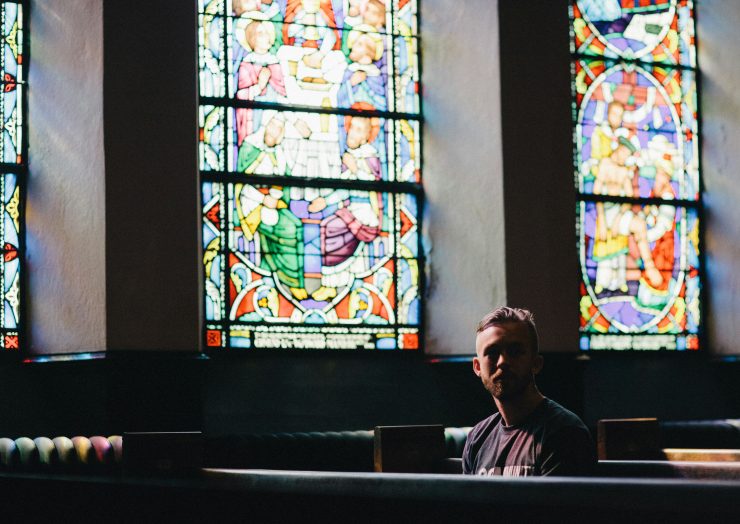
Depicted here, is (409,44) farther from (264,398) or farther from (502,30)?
(264,398)

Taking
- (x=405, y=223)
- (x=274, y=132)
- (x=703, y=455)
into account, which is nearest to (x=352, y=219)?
(x=405, y=223)

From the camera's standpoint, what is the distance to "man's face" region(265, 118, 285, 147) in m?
6.63

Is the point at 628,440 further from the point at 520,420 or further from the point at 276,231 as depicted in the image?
the point at 276,231

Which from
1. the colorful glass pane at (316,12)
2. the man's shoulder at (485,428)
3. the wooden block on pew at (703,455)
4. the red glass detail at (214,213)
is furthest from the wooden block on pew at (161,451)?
the colorful glass pane at (316,12)

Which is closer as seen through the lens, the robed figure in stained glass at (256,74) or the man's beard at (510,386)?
the man's beard at (510,386)

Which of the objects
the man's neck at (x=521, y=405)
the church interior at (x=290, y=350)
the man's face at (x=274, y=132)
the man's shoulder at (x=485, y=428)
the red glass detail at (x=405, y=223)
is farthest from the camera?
the red glass detail at (x=405, y=223)

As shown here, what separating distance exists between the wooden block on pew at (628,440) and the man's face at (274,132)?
2.84m

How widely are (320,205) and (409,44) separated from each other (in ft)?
3.68

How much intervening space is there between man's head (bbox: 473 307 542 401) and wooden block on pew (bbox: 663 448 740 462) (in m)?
1.30

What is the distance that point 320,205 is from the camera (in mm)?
6688

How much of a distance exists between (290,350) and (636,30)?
300cm

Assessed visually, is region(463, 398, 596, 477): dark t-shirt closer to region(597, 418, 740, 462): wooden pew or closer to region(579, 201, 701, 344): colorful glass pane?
region(597, 418, 740, 462): wooden pew

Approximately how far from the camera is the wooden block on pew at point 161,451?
11.5 feet

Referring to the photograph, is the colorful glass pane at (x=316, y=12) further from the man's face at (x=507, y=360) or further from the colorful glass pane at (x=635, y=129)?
the man's face at (x=507, y=360)
